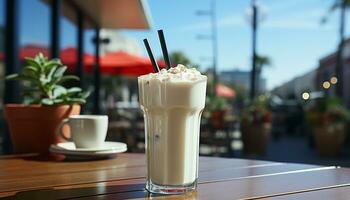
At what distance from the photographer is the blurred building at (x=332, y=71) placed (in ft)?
60.0

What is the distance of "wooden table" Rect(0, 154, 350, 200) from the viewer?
3.48ft

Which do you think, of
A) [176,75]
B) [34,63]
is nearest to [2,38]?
[34,63]

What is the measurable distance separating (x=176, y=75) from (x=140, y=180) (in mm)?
353

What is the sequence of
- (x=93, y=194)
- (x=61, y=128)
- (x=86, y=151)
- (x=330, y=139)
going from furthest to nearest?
(x=330, y=139), (x=61, y=128), (x=86, y=151), (x=93, y=194)

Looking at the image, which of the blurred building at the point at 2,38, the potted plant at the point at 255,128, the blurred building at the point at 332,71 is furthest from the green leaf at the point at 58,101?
the blurred building at the point at 332,71

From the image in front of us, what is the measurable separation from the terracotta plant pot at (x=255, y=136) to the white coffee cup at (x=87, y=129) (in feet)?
22.9

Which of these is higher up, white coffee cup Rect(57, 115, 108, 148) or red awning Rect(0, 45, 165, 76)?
red awning Rect(0, 45, 165, 76)

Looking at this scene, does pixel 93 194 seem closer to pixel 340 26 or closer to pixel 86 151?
pixel 86 151

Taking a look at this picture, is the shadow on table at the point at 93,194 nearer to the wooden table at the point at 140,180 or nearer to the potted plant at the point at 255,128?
the wooden table at the point at 140,180

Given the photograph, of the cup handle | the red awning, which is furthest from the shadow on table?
the red awning

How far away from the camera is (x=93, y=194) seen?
1.06 meters

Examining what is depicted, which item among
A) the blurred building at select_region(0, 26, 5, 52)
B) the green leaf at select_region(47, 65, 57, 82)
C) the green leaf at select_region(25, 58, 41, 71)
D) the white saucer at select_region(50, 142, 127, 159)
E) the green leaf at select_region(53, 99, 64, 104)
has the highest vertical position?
the blurred building at select_region(0, 26, 5, 52)

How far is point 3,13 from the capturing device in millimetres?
3588

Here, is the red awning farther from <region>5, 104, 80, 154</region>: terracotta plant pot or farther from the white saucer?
the white saucer
